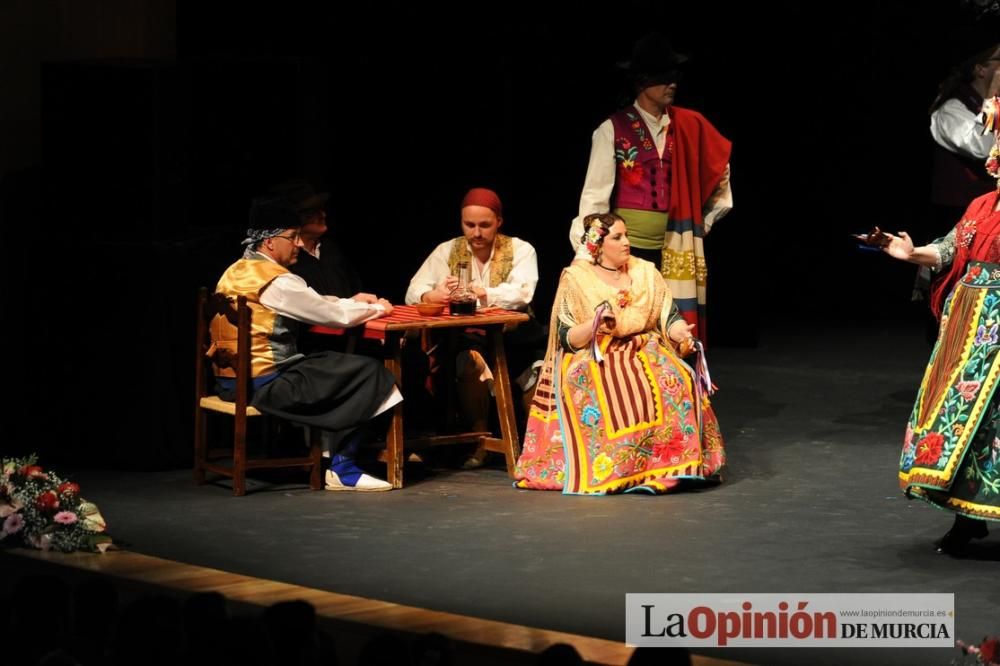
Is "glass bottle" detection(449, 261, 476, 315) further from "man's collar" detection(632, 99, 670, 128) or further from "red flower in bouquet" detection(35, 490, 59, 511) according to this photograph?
"red flower in bouquet" detection(35, 490, 59, 511)

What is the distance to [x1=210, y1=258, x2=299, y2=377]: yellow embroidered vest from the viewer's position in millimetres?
6531

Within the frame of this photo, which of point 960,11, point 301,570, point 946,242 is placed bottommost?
point 301,570

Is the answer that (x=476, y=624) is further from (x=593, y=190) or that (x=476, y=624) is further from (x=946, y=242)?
(x=593, y=190)

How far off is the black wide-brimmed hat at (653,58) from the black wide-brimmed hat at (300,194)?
1.25 meters

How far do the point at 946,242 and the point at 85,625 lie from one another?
303 cm

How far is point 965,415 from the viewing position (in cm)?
543

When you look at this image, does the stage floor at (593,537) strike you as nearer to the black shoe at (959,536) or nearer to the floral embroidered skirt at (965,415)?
the black shoe at (959,536)

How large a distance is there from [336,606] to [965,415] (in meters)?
1.87

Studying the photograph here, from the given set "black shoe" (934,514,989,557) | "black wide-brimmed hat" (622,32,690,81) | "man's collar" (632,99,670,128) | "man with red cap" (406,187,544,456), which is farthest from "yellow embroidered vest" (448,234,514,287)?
"black shoe" (934,514,989,557)

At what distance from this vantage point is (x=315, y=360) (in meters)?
6.60

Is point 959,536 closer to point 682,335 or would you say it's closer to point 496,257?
point 682,335

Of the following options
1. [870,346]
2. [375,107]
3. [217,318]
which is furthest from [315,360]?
[870,346]

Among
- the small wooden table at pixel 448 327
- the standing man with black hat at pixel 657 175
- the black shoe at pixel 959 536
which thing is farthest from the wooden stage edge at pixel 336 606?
the standing man with black hat at pixel 657 175

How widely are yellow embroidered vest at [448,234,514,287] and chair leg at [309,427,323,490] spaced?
3.02 ft
